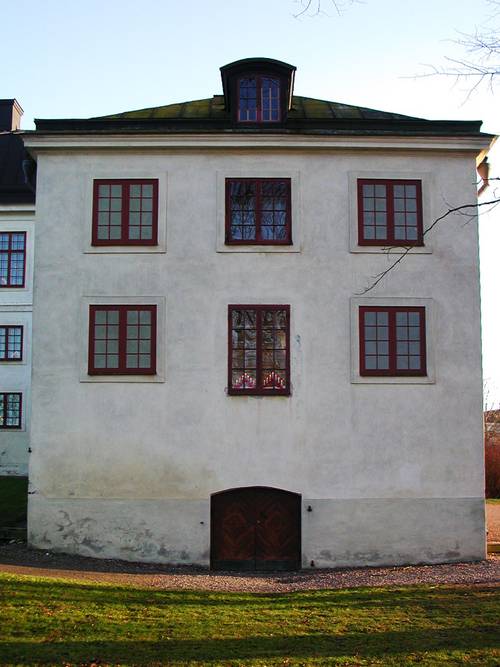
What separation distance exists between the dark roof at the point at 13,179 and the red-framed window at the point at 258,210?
1453 centimetres

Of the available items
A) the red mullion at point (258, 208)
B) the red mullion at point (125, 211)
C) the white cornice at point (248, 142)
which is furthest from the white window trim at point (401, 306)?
the red mullion at point (125, 211)

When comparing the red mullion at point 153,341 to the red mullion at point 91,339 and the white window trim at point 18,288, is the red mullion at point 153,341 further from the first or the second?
the white window trim at point 18,288

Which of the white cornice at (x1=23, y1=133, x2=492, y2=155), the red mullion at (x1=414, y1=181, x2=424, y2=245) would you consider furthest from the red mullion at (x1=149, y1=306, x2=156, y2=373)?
the red mullion at (x1=414, y1=181, x2=424, y2=245)

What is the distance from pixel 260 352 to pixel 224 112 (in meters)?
6.25

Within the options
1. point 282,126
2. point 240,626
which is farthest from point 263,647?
point 282,126

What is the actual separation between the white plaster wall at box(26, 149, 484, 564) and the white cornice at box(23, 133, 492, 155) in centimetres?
23

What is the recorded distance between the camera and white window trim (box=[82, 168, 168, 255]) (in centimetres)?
1789

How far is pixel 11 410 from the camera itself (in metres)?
30.4

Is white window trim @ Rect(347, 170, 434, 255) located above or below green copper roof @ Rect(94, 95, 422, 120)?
below

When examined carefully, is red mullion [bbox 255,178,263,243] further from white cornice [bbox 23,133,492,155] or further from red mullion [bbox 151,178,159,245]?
red mullion [bbox 151,178,159,245]

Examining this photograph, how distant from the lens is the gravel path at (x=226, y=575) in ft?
47.5

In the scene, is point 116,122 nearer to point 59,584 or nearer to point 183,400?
point 183,400

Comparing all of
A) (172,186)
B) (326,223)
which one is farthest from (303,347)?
(172,186)

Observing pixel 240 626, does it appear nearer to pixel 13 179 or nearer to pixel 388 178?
pixel 388 178
